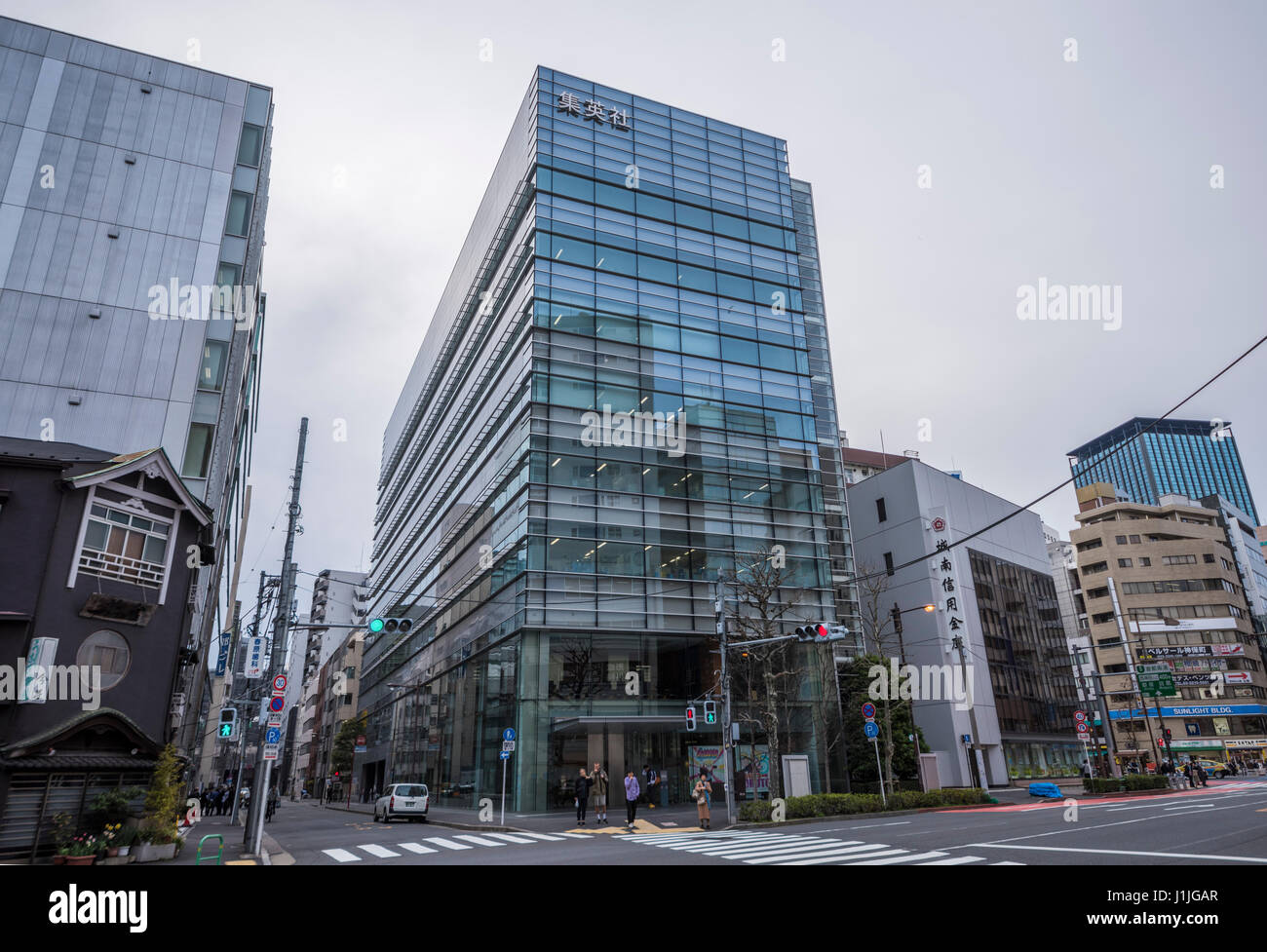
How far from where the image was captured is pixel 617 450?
1457 inches

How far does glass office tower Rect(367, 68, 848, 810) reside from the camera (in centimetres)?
3375

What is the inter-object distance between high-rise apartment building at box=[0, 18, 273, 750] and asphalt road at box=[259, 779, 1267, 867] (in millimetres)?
12525

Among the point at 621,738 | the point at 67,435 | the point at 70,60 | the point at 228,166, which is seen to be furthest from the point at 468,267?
the point at 621,738

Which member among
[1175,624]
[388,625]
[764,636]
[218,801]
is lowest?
[218,801]

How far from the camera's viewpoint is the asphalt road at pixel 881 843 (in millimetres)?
12953

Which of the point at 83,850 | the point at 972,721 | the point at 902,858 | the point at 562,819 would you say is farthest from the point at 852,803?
the point at 972,721

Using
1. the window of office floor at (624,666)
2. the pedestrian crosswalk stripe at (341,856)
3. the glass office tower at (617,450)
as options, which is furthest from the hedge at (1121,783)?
the pedestrian crosswalk stripe at (341,856)

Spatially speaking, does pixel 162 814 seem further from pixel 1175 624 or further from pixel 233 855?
pixel 1175 624

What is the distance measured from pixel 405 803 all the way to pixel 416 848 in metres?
14.0

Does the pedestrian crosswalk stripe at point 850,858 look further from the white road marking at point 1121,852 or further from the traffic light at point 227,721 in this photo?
the traffic light at point 227,721

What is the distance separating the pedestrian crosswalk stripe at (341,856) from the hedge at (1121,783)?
36429 millimetres

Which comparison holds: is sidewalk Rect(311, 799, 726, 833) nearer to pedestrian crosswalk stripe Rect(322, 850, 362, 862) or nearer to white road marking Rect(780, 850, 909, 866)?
pedestrian crosswalk stripe Rect(322, 850, 362, 862)

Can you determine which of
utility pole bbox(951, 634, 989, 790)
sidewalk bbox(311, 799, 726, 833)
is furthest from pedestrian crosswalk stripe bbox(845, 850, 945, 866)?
utility pole bbox(951, 634, 989, 790)
